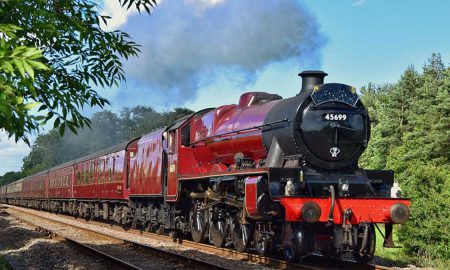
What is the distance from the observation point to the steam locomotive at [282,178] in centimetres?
1006

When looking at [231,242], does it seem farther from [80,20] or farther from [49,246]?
[80,20]

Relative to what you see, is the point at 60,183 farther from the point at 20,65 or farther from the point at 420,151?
the point at 20,65

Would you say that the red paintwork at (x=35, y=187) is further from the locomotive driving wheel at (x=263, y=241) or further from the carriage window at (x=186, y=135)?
the locomotive driving wheel at (x=263, y=241)

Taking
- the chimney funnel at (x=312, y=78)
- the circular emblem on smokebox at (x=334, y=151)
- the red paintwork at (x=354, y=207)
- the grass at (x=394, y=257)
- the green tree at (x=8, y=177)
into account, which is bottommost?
the grass at (x=394, y=257)

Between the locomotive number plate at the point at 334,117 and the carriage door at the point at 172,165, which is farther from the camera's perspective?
the carriage door at the point at 172,165

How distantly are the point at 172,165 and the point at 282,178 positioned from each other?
6002mm

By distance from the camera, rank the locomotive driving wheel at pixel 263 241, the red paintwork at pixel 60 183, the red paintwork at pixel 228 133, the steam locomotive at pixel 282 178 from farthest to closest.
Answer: the red paintwork at pixel 60 183, the red paintwork at pixel 228 133, the locomotive driving wheel at pixel 263 241, the steam locomotive at pixel 282 178

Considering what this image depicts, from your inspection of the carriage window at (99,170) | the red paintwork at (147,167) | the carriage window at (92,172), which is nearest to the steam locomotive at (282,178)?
the red paintwork at (147,167)

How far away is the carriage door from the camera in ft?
50.0

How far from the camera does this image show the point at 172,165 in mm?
15547

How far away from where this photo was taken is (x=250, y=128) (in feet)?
39.7

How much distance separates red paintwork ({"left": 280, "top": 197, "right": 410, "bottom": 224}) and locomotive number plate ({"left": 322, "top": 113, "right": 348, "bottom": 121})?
5.56ft

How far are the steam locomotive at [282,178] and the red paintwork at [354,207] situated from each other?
0.02 m

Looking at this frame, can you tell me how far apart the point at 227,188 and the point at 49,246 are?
6.11 meters
